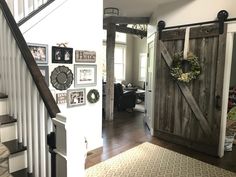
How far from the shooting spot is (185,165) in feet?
11.0

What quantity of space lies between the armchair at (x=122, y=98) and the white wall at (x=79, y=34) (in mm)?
3393

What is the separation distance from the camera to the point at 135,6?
4.57 m

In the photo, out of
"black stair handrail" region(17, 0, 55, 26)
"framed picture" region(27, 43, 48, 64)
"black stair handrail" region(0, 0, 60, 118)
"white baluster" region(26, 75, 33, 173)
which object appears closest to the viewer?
"black stair handrail" region(0, 0, 60, 118)

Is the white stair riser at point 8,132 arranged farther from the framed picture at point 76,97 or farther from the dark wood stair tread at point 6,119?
the framed picture at point 76,97

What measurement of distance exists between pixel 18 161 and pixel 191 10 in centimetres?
372

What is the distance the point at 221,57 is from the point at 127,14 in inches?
107

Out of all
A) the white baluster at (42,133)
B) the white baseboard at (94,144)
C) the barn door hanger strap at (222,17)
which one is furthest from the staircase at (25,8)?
the barn door hanger strap at (222,17)

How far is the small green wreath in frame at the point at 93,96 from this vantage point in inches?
140

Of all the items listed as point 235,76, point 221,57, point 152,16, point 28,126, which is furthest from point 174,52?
point 28,126

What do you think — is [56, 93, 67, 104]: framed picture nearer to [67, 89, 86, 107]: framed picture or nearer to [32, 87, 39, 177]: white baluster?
[67, 89, 86, 107]: framed picture

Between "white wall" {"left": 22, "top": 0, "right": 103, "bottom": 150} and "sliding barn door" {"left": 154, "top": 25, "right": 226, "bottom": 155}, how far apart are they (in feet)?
4.77

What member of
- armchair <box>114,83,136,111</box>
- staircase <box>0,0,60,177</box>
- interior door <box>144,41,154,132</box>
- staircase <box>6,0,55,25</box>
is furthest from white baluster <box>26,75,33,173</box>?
armchair <box>114,83,136,111</box>

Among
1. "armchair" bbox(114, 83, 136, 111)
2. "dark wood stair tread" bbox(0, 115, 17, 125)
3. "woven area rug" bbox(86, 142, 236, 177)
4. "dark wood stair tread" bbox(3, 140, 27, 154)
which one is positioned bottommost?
"woven area rug" bbox(86, 142, 236, 177)

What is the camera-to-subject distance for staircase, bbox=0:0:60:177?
55.4 inches
